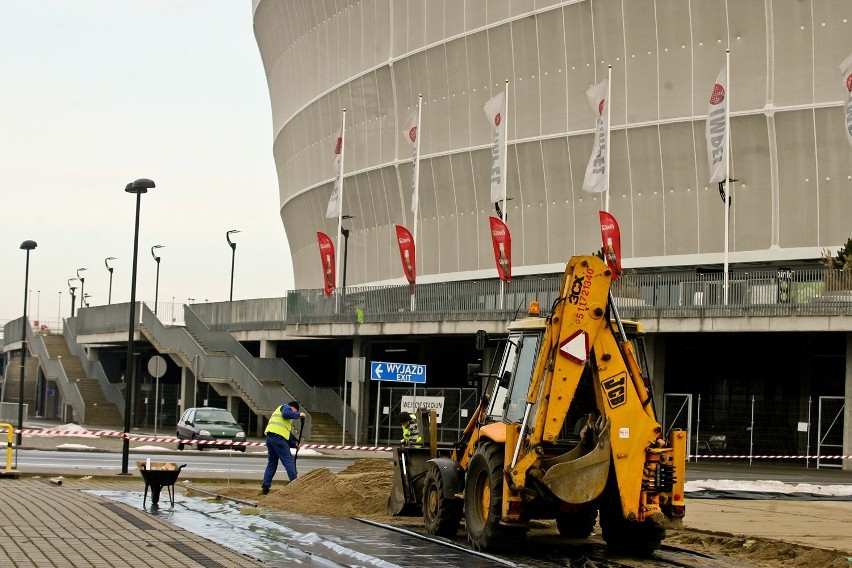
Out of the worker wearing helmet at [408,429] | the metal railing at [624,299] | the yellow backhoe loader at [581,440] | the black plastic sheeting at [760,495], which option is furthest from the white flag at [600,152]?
the yellow backhoe loader at [581,440]

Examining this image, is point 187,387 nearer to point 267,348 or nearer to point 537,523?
point 267,348

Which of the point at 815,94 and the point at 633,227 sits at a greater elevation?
the point at 815,94

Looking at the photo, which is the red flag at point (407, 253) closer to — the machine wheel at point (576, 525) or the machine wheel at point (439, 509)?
the machine wheel at point (576, 525)

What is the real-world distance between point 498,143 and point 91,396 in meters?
26.9

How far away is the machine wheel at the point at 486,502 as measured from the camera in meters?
13.9

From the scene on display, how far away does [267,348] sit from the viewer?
55.7 meters

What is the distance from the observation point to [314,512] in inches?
724

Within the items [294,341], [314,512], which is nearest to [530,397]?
[314,512]

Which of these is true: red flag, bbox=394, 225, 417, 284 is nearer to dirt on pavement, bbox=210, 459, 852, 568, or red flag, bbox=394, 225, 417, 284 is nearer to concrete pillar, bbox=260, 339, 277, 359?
concrete pillar, bbox=260, 339, 277, 359

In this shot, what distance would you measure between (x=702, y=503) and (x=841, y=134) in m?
25.9

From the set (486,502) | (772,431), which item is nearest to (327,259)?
(772,431)

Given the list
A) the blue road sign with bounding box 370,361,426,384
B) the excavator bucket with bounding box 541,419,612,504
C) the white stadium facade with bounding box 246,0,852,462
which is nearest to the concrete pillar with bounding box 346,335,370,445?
the white stadium facade with bounding box 246,0,852,462

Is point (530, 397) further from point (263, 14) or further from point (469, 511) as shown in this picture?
point (263, 14)

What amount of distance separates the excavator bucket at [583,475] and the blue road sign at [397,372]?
81.5ft
